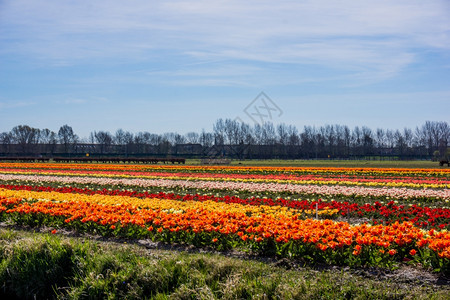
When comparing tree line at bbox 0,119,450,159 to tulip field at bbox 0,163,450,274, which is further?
tree line at bbox 0,119,450,159

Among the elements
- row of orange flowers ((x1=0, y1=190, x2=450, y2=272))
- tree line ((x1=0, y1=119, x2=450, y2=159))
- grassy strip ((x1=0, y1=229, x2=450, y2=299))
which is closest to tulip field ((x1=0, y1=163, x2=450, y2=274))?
row of orange flowers ((x1=0, y1=190, x2=450, y2=272))

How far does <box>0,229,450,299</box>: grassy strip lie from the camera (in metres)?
5.97

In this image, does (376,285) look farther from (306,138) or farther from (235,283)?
(306,138)

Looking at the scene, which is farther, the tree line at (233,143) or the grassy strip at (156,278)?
the tree line at (233,143)

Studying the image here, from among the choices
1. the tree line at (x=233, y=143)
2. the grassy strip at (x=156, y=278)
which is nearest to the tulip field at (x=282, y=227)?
the grassy strip at (x=156, y=278)

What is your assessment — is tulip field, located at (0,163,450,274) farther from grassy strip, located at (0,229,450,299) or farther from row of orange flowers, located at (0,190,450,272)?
grassy strip, located at (0,229,450,299)

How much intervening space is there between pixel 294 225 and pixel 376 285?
Result: 2496 mm

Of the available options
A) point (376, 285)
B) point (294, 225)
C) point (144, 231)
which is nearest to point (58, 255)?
point (144, 231)

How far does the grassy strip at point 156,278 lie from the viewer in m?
5.97

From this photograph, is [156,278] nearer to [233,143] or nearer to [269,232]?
[269,232]

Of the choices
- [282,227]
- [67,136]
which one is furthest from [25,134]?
[282,227]

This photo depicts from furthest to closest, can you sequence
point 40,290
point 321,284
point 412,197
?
point 412,197, point 40,290, point 321,284

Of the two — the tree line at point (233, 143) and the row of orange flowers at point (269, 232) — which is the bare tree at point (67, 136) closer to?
the tree line at point (233, 143)

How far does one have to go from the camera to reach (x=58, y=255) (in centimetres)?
783
